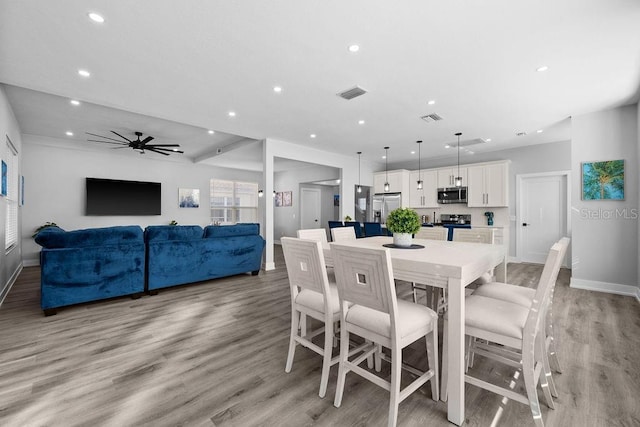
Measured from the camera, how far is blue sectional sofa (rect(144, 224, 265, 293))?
391 cm

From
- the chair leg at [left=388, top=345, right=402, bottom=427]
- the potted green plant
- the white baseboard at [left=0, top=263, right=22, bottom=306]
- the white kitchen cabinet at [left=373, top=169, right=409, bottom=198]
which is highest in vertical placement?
the white kitchen cabinet at [left=373, top=169, right=409, bottom=198]

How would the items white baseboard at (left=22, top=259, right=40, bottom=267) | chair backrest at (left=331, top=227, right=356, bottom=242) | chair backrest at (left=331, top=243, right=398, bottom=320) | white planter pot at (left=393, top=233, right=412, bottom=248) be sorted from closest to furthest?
chair backrest at (left=331, top=243, right=398, bottom=320) < white planter pot at (left=393, top=233, right=412, bottom=248) < chair backrest at (left=331, top=227, right=356, bottom=242) < white baseboard at (left=22, top=259, right=40, bottom=267)

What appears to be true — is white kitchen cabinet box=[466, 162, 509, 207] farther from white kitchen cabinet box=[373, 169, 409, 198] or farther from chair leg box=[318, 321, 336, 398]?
chair leg box=[318, 321, 336, 398]

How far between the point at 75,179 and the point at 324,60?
276 inches

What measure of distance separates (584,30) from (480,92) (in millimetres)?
1201

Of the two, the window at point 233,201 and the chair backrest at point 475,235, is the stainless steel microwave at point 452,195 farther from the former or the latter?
the window at point 233,201

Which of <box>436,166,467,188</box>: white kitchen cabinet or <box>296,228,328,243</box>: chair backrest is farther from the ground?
<box>436,166,467,188</box>: white kitchen cabinet

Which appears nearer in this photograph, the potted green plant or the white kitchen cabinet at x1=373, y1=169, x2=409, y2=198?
the potted green plant

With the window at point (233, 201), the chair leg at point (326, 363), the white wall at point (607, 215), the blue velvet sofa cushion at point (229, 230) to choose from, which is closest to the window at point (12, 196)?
the blue velvet sofa cushion at point (229, 230)

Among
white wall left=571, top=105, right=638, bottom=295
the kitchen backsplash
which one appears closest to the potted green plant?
white wall left=571, top=105, right=638, bottom=295

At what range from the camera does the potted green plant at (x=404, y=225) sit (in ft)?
8.16

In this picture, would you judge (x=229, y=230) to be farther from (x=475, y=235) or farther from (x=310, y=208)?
(x=310, y=208)

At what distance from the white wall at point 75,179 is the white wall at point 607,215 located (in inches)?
350

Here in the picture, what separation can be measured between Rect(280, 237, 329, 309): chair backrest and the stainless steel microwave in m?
6.07
